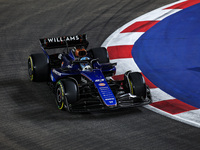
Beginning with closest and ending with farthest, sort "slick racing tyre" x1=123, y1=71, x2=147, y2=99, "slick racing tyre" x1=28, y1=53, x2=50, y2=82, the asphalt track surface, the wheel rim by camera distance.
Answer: the asphalt track surface → the wheel rim → "slick racing tyre" x1=123, y1=71, x2=147, y2=99 → "slick racing tyre" x1=28, y1=53, x2=50, y2=82

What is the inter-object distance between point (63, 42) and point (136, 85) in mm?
2499

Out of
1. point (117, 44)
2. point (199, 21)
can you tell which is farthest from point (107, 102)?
point (199, 21)

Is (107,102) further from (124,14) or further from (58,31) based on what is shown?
(124,14)

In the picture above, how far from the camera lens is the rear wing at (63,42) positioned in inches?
371

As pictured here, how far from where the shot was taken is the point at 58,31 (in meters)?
12.8

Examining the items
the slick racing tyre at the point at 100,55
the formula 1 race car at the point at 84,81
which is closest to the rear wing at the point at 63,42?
the formula 1 race car at the point at 84,81

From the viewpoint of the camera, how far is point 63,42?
9.52 meters

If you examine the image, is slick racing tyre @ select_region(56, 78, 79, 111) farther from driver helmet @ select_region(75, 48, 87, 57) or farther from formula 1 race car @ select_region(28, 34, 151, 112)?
driver helmet @ select_region(75, 48, 87, 57)

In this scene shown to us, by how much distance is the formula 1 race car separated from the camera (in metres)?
7.47

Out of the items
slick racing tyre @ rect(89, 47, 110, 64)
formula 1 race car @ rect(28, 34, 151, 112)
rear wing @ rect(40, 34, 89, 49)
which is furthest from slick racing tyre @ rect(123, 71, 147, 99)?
rear wing @ rect(40, 34, 89, 49)

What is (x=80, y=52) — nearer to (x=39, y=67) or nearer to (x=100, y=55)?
(x=100, y=55)

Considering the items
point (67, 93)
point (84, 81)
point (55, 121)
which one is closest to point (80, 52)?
point (84, 81)

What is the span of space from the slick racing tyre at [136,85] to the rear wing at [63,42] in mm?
1993

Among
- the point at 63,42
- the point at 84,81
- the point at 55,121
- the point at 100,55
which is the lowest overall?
the point at 55,121
